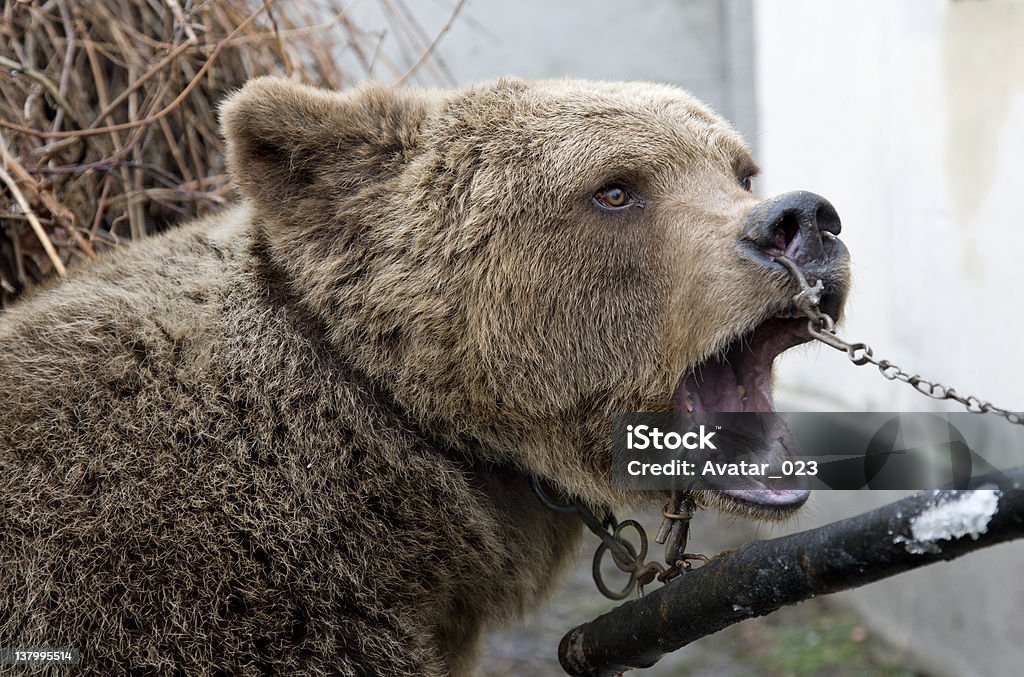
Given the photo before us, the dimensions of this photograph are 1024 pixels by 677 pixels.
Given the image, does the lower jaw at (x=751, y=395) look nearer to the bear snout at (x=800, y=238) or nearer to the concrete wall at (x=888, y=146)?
the bear snout at (x=800, y=238)

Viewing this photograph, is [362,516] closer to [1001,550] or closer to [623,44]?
[1001,550]

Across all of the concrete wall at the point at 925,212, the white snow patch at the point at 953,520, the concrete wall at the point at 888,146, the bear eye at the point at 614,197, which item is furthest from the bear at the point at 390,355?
the concrete wall at the point at 925,212

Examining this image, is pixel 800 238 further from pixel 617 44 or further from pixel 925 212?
pixel 617 44

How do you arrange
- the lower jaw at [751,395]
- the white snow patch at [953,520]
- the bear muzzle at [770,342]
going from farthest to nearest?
1. the lower jaw at [751,395]
2. the bear muzzle at [770,342]
3. the white snow patch at [953,520]

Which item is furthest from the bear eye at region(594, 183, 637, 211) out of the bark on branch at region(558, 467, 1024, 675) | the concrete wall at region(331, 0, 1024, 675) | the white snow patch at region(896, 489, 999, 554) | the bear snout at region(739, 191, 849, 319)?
the concrete wall at region(331, 0, 1024, 675)

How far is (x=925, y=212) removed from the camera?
16.4 feet

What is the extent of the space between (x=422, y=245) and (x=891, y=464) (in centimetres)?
132

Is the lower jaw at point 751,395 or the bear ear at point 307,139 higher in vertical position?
the bear ear at point 307,139

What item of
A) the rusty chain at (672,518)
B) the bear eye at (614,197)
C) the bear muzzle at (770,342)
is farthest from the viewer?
the bear eye at (614,197)

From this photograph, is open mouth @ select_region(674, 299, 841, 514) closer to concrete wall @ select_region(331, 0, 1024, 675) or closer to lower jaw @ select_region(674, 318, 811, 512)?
lower jaw @ select_region(674, 318, 811, 512)

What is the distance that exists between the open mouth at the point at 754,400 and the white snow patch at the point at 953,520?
0.77 meters

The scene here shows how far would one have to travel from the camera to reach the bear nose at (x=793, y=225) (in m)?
2.29

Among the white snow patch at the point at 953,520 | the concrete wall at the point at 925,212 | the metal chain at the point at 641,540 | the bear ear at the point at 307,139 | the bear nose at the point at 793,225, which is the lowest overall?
the concrete wall at the point at 925,212

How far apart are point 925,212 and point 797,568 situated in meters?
3.61
